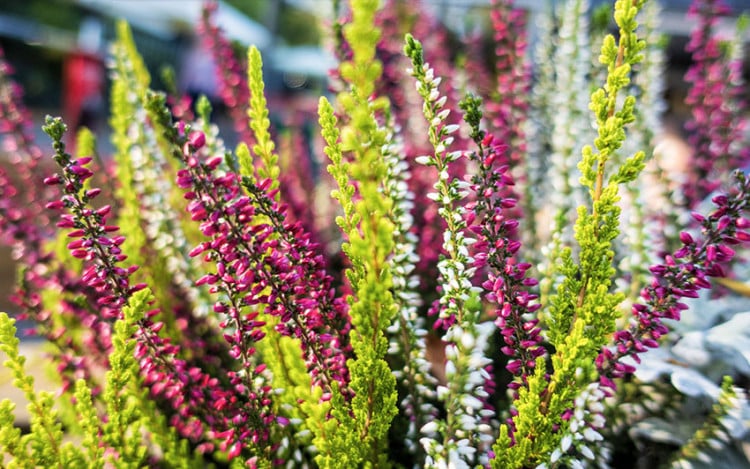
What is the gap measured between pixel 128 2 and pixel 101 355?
12.2m

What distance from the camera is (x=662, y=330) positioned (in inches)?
27.3

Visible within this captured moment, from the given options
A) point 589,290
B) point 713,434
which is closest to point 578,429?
point 589,290

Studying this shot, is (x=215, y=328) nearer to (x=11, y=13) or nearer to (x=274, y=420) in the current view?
(x=274, y=420)

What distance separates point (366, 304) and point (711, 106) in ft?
3.84

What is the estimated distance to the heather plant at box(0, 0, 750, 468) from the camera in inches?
23.7

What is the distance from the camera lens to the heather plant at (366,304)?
603 mm

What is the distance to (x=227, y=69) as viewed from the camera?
1.27 meters

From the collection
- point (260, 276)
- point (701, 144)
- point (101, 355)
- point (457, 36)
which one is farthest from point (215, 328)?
point (457, 36)

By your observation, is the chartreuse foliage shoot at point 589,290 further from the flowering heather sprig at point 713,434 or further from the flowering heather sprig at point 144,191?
the flowering heather sprig at point 144,191

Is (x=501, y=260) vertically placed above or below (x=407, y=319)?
above

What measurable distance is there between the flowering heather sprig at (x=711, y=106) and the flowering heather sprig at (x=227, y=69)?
111 centimetres

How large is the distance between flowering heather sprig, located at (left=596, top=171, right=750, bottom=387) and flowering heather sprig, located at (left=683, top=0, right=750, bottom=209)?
2.33 ft

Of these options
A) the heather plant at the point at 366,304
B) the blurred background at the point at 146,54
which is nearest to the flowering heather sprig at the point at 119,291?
the heather plant at the point at 366,304

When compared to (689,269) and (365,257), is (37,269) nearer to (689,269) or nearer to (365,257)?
(365,257)
